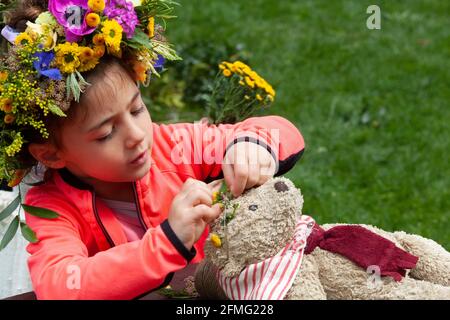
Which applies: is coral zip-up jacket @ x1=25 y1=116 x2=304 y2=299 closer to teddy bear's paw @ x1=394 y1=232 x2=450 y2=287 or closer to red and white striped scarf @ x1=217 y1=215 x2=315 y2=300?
red and white striped scarf @ x1=217 y1=215 x2=315 y2=300

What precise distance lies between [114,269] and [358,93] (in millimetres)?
3158

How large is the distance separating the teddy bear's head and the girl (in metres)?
0.05

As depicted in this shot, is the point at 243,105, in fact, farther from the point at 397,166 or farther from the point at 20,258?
the point at 397,166

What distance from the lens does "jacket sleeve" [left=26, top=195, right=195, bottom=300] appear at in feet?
5.42

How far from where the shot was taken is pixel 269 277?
5.53 ft

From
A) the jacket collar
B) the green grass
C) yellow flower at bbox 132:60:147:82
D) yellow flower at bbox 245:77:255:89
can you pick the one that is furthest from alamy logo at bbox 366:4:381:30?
the jacket collar

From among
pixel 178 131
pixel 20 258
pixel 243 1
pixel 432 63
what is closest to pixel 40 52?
pixel 178 131

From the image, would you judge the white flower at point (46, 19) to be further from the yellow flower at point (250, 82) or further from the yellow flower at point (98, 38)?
the yellow flower at point (250, 82)

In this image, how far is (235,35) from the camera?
217 inches

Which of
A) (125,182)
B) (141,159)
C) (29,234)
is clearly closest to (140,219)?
(125,182)

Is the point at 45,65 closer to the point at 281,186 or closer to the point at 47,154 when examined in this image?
the point at 47,154

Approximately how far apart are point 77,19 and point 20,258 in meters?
0.99

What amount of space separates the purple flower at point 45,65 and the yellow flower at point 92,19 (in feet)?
0.36

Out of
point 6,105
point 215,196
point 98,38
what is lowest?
point 215,196
